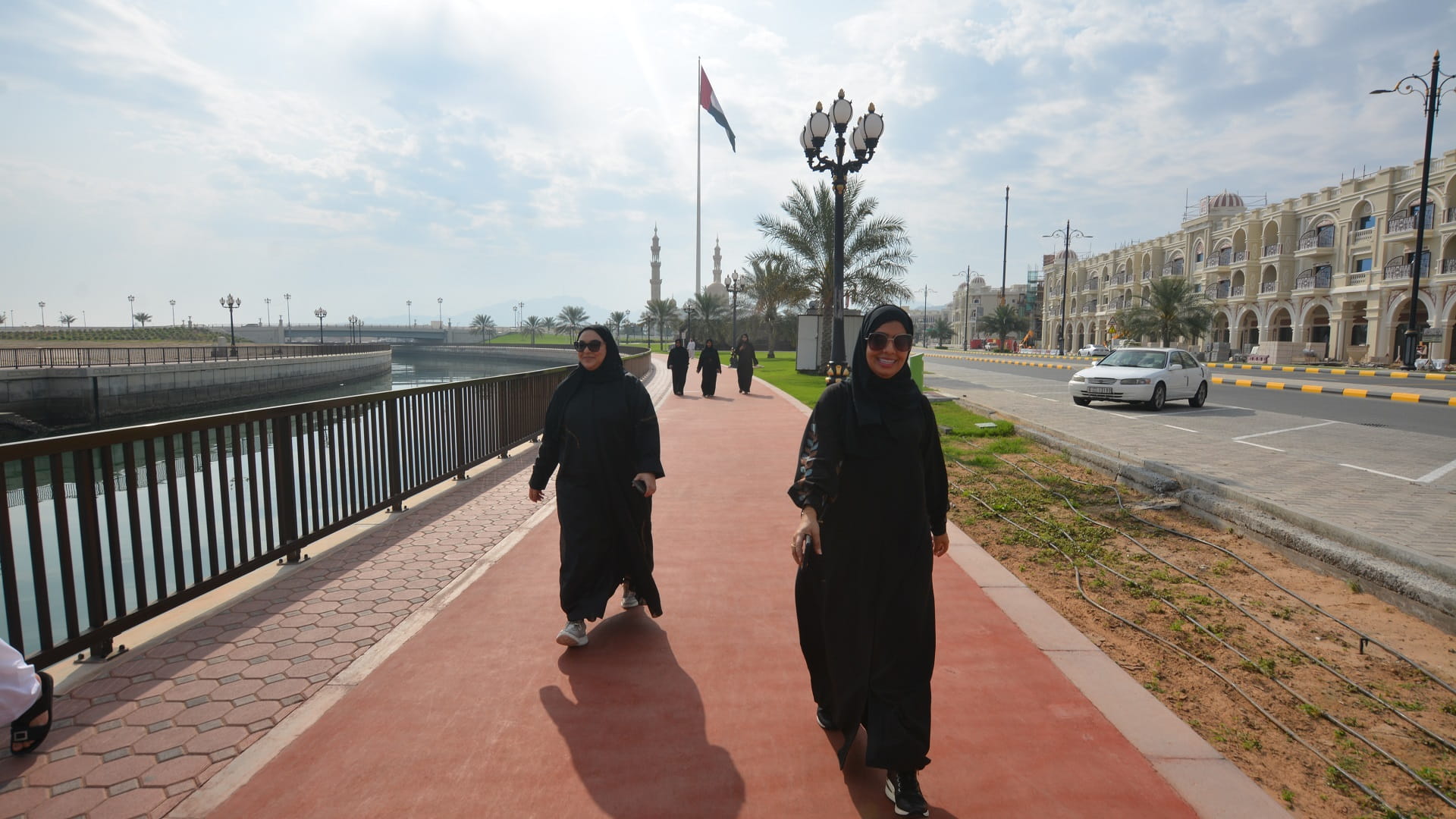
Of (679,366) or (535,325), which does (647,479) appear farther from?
(535,325)

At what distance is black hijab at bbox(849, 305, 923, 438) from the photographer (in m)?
2.65

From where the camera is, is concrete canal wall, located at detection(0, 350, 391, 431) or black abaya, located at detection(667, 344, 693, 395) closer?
black abaya, located at detection(667, 344, 693, 395)

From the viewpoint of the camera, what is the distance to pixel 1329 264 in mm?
42125

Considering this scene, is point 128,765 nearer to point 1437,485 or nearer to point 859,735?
point 859,735

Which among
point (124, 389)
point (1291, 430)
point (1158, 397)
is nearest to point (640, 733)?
point (1291, 430)

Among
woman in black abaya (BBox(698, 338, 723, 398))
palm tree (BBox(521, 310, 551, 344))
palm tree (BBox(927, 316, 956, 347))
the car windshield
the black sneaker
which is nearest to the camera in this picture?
the black sneaker

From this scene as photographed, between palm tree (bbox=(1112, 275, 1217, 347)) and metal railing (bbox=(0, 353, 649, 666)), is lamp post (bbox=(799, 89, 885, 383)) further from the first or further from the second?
palm tree (bbox=(1112, 275, 1217, 347))

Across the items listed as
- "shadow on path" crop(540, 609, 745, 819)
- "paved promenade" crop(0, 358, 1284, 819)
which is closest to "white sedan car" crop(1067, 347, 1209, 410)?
"paved promenade" crop(0, 358, 1284, 819)

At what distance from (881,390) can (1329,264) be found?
51.8 meters

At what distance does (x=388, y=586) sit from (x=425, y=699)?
1.65 m

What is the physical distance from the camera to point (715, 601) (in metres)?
4.47

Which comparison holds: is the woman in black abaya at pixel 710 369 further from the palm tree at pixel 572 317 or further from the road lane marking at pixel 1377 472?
the palm tree at pixel 572 317

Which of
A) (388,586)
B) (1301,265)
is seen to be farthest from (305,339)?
(388,586)

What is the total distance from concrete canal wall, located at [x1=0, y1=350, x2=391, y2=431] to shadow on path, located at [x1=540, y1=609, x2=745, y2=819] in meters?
28.1
